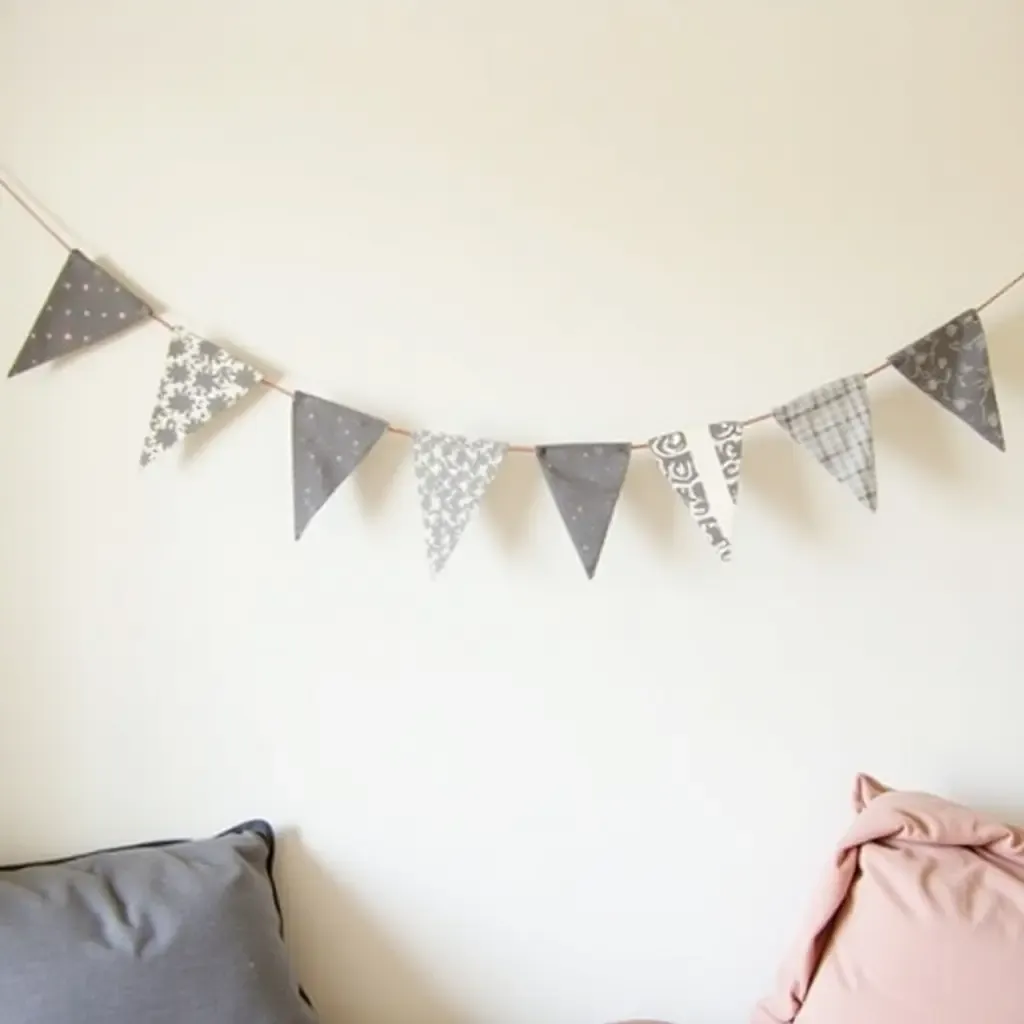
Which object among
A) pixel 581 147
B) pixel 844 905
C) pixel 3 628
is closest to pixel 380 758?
pixel 3 628

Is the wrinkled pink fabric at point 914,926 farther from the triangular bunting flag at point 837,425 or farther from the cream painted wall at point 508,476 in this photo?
the triangular bunting flag at point 837,425

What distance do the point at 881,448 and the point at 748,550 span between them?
26cm

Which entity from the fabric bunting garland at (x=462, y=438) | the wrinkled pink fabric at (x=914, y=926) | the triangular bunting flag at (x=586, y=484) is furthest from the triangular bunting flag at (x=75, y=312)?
the wrinkled pink fabric at (x=914, y=926)

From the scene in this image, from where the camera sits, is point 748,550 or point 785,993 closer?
point 785,993

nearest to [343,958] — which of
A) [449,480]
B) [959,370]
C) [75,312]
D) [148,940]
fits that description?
[148,940]

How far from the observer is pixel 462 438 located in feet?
5.69

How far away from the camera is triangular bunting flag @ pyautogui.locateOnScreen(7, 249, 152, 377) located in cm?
170

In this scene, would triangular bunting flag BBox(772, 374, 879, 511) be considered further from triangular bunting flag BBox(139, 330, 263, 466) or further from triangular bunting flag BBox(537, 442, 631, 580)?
triangular bunting flag BBox(139, 330, 263, 466)

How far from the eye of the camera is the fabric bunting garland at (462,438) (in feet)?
5.56

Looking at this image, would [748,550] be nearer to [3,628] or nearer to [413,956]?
[413,956]

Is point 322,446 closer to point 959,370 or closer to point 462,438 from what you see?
point 462,438

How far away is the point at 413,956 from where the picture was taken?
1841mm

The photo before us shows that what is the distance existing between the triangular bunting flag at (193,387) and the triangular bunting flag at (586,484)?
46cm

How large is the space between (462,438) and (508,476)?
0.10 m
